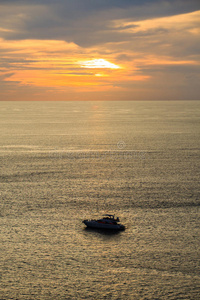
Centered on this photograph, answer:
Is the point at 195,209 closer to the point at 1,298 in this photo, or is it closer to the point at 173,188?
the point at 173,188

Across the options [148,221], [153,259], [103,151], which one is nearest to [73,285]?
[153,259]

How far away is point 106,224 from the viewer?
5228 centimetres

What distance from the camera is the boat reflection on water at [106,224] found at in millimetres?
52250

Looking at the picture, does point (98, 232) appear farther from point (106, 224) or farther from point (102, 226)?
point (106, 224)

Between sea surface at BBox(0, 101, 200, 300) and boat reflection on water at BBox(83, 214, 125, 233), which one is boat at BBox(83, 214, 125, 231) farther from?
sea surface at BBox(0, 101, 200, 300)

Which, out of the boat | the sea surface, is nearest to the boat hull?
the boat

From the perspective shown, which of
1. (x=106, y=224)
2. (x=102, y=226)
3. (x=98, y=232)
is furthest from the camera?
(x=102, y=226)

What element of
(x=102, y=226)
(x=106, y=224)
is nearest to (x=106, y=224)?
(x=106, y=224)

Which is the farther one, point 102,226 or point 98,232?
point 102,226

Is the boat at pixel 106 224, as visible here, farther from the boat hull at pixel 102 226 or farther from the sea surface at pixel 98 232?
the sea surface at pixel 98 232

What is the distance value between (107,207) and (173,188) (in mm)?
18670

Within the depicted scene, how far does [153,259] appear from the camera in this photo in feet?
141

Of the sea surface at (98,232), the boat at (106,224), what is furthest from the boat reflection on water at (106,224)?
the sea surface at (98,232)

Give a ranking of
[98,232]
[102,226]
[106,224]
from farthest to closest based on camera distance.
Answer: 1. [102,226]
2. [106,224]
3. [98,232]
